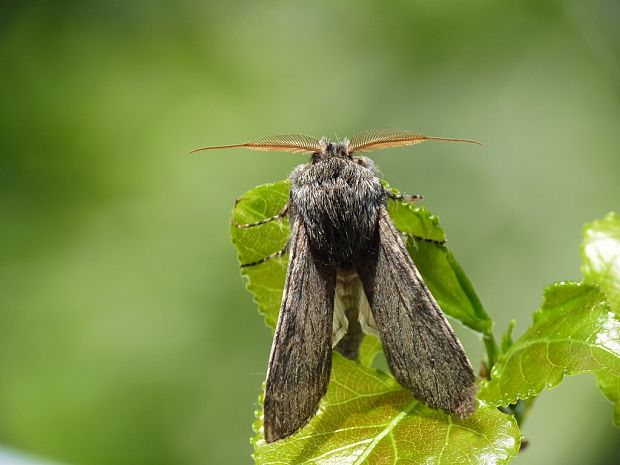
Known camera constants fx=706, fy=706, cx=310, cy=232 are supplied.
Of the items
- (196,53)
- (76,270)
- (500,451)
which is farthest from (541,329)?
(196,53)

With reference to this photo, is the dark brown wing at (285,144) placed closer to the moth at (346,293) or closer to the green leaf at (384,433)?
→ the moth at (346,293)

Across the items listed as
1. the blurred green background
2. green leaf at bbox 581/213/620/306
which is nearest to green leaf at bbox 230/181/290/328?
green leaf at bbox 581/213/620/306

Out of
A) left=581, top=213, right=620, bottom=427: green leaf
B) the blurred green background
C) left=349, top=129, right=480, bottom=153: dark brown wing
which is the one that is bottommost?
left=581, top=213, right=620, bottom=427: green leaf

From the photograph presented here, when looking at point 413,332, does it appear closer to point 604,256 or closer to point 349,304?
point 349,304

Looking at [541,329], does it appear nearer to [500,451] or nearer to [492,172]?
[500,451]

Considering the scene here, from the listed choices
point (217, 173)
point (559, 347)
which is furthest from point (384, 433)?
point (217, 173)

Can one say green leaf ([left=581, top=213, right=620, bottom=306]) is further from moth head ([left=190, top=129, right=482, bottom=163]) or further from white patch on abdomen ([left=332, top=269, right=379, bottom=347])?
white patch on abdomen ([left=332, top=269, right=379, bottom=347])

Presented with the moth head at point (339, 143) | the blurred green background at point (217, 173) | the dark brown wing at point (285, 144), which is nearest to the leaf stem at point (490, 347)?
the moth head at point (339, 143)
